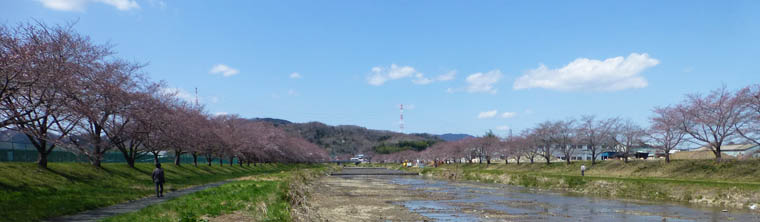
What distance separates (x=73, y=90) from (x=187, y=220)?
9039mm

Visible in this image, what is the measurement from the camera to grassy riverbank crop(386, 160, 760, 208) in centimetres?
2948

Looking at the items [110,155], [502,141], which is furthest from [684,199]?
[502,141]

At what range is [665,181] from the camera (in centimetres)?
3669

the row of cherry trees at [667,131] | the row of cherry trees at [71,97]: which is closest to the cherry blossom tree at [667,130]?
the row of cherry trees at [667,131]

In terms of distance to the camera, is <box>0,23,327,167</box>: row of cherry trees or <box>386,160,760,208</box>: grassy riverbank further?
<box>386,160,760,208</box>: grassy riverbank

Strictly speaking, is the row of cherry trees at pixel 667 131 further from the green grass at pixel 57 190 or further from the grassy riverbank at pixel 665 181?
the green grass at pixel 57 190

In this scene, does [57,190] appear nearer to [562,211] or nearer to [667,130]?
[562,211]

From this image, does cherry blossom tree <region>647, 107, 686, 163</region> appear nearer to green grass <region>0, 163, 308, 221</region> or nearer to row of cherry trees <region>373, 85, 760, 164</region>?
row of cherry trees <region>373, 85, 760, 164</region>

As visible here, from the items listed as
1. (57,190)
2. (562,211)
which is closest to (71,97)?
(57,190)

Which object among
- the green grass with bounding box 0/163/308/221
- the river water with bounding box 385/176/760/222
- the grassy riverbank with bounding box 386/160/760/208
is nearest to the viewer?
the green grass with bounding box 0/163/308/221

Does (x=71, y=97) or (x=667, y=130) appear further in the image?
(x=667, y=130)

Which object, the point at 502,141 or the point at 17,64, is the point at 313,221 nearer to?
the point at 17,64

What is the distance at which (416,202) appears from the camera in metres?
30.4

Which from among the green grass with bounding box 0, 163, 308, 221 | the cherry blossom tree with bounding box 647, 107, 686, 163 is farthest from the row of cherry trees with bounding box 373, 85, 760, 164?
the green grass with bounding box 0, 163, 308, 221
